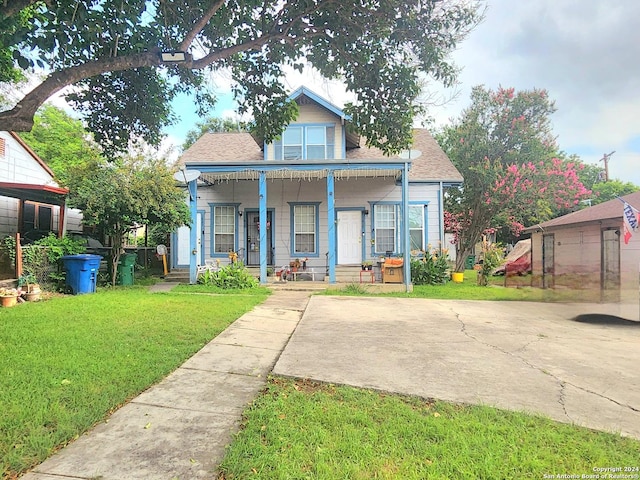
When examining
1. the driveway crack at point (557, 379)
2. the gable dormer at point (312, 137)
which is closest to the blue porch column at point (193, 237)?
the gable dormer at point (312, 137)

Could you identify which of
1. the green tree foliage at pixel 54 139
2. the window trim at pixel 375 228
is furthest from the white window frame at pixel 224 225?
the green tree foliage at pixel 54 139

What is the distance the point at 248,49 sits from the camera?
500 centimetres

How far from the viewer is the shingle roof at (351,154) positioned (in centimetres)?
1391

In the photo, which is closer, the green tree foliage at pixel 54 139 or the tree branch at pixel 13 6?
the tree branch at pixel 13 6

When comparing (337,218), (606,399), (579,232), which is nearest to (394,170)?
(337,218)

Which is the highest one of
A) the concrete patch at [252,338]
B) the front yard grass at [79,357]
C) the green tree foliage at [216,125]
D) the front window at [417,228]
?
the green tree foliage at [216,125]

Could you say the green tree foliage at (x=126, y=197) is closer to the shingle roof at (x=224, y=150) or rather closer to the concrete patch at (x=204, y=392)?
the shingle roof at (x=224, y=150)

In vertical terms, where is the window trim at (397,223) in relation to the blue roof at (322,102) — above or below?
below

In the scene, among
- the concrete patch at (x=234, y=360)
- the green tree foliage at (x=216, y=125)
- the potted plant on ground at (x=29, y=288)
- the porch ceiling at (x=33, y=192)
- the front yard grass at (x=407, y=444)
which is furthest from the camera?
the green tree foliage at (x=216, y=125)

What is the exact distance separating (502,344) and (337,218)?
959 cm

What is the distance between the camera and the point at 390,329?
593 centimetres

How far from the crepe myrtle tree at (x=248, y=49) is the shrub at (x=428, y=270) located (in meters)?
7.74

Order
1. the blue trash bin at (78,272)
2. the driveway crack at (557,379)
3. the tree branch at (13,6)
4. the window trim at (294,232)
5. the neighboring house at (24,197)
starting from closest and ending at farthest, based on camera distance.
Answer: the driveway crack at (557,379) → the tree branch at (13,6) → the blue trash bin at (78,272) → the neighboring house at (24,197) → the window trim at (294,232)

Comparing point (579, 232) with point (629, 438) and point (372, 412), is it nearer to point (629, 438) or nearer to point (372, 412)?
point (629, 438)
